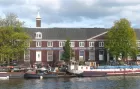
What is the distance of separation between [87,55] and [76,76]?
27.0 metres

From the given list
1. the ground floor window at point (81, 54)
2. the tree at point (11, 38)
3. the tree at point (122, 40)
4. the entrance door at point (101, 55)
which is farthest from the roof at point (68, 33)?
the tree at point (11, 38)

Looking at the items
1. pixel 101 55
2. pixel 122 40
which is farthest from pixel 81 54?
pixel 122 40

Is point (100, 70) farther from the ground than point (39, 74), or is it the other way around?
point (100, 70)

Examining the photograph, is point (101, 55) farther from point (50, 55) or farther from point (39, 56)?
point (39, 56)

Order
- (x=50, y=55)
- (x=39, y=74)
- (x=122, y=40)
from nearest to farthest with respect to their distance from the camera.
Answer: (x=39, y=74), (x=122, y=40), (x=50, y=55)

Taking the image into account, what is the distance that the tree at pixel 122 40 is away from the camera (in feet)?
395

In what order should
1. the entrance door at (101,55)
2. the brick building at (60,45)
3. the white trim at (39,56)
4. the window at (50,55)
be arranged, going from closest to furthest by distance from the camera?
the brick building at (60,45) → the white trim at (39,56) → the window at (50,55) → the entrance door at (101,55)

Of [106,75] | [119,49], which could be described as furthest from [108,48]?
[106,75]

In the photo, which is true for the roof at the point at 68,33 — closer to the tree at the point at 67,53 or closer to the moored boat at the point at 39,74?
the tree at the point at 67,53

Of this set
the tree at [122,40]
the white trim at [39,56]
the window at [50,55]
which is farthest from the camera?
the window at [50,55]

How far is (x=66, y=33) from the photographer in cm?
13112

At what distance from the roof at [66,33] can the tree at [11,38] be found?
1591cm

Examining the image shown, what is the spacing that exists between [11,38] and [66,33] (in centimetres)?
2688

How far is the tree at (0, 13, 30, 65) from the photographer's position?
107312mm
